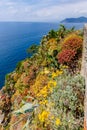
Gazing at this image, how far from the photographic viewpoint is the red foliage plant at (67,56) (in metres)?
14.8

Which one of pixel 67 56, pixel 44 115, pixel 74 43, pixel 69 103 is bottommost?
pixel 44 115

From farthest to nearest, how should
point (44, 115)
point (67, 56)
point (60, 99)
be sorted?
point (67, 56) → point (60, 99) → point (44, 115)

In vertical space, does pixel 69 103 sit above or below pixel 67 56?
below

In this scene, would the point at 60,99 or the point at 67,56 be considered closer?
the point at 60,99

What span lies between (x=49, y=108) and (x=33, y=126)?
5.80 ft

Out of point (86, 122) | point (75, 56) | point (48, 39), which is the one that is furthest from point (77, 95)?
point (48, 39)

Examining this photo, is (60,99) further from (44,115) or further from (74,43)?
(74,43)

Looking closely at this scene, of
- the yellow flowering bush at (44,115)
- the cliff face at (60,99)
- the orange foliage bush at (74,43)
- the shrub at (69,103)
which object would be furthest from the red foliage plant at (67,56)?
the yellow flowering bush at (44,115)

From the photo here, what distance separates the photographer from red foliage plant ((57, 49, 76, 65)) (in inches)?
582

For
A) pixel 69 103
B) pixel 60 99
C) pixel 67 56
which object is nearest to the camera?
pixel 69 103

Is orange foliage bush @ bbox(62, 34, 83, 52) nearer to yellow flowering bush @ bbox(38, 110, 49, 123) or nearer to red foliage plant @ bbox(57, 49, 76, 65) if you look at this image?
red foliage plant @ bbox(57, 49, 76, 65)

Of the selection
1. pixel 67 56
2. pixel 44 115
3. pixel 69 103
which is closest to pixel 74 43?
→ pixel 67 56

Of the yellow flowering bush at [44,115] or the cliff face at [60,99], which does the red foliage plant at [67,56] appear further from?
the yellow flowering bush at [44,115]

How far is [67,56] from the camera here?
14930mm
